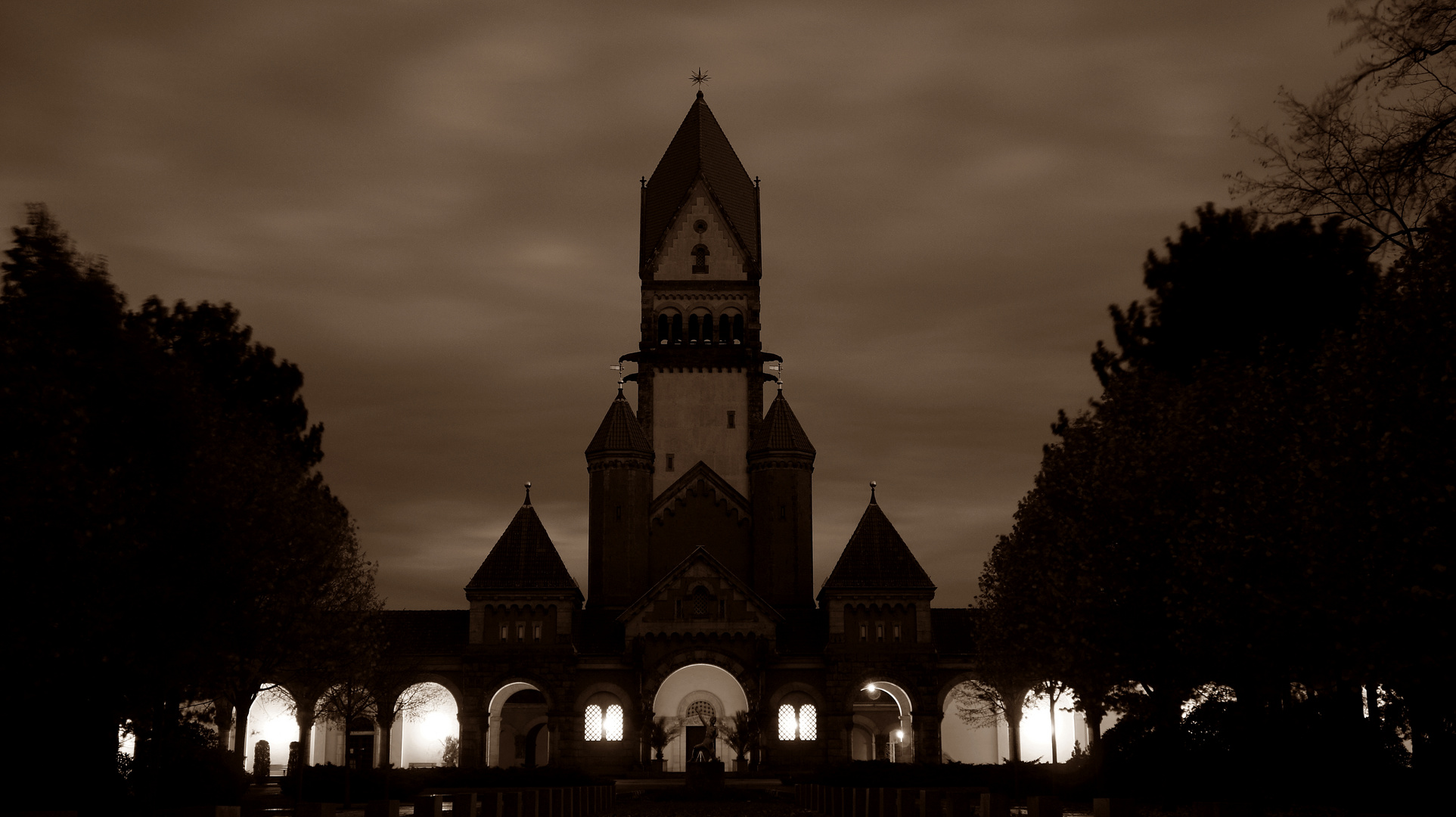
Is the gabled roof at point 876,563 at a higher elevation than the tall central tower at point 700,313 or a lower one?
lower

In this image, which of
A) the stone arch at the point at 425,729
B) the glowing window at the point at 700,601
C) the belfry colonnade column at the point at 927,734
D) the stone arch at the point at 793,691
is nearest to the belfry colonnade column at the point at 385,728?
the stone arch at the point at 425,729

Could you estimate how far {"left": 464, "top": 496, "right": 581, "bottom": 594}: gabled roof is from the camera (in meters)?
82.2

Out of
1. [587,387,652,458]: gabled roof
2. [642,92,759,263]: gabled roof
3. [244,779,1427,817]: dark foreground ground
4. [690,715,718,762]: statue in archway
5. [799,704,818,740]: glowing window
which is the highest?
[642,92,759,263]: gabled roof

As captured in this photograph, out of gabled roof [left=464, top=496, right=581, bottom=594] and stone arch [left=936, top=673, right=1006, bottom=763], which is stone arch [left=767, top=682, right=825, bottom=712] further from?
gabled roof [left=464, top=496, right=581, bottom=594]

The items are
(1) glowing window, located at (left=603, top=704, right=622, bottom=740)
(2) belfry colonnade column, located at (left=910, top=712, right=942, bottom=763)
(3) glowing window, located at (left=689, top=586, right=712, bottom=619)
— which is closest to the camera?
(2) belfry colonnade column, located at (left=910, top=712, right=942, bottom=763)

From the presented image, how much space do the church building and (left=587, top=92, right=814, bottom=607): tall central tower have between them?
12 cm

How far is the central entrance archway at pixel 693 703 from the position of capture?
8062 centimetres

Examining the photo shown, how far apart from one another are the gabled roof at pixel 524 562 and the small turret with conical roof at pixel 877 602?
1499cm

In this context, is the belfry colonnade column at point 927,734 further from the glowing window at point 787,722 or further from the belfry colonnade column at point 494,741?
the belfry colonnade column at point 494,741

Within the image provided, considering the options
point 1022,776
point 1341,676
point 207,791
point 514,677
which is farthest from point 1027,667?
point 514,677

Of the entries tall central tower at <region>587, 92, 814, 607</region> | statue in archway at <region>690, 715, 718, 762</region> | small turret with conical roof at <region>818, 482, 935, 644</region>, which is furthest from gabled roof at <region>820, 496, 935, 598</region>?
statue in archway at <region>690, 715, 718, 762</region>

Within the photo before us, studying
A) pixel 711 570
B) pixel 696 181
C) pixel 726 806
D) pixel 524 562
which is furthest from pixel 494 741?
pixel 696 181

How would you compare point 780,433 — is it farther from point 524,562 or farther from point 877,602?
point 524,562

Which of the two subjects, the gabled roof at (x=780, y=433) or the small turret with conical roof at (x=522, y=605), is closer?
the small turret with conical roof at (x=522, y=605)
